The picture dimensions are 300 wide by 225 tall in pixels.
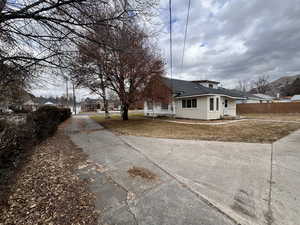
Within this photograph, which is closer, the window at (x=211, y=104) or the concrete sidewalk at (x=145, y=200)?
the concrete sidewalk at (x=145, y=200)

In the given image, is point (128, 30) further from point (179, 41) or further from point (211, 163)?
point (179, 41)

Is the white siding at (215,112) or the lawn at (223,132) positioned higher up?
the white siding at (215,112)

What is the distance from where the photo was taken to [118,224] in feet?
5.55

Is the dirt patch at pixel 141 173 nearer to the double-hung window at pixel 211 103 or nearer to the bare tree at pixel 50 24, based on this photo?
the bare tree at pixel 50 24

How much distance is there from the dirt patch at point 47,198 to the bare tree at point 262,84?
60.6 metres

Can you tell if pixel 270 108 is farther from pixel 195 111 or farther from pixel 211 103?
pixel 195 111

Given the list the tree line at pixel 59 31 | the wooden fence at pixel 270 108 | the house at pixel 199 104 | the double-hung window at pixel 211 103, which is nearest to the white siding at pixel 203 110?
the house at pixel 199 104

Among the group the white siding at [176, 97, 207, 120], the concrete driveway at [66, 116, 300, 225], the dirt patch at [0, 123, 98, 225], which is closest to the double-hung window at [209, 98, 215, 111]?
the white siding at [176, 97, 207, 120]

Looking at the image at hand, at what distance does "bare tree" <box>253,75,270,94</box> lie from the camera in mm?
45269

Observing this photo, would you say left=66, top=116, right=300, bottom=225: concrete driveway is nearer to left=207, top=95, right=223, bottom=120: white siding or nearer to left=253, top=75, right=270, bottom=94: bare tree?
left=207, top=95, right=223, bottom=120: white siding

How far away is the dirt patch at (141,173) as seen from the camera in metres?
2.92

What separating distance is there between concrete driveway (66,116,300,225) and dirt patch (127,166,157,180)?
0.12 m

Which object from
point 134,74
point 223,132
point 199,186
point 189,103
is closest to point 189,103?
point 189,103

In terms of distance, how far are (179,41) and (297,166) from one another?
8049 millimetres
